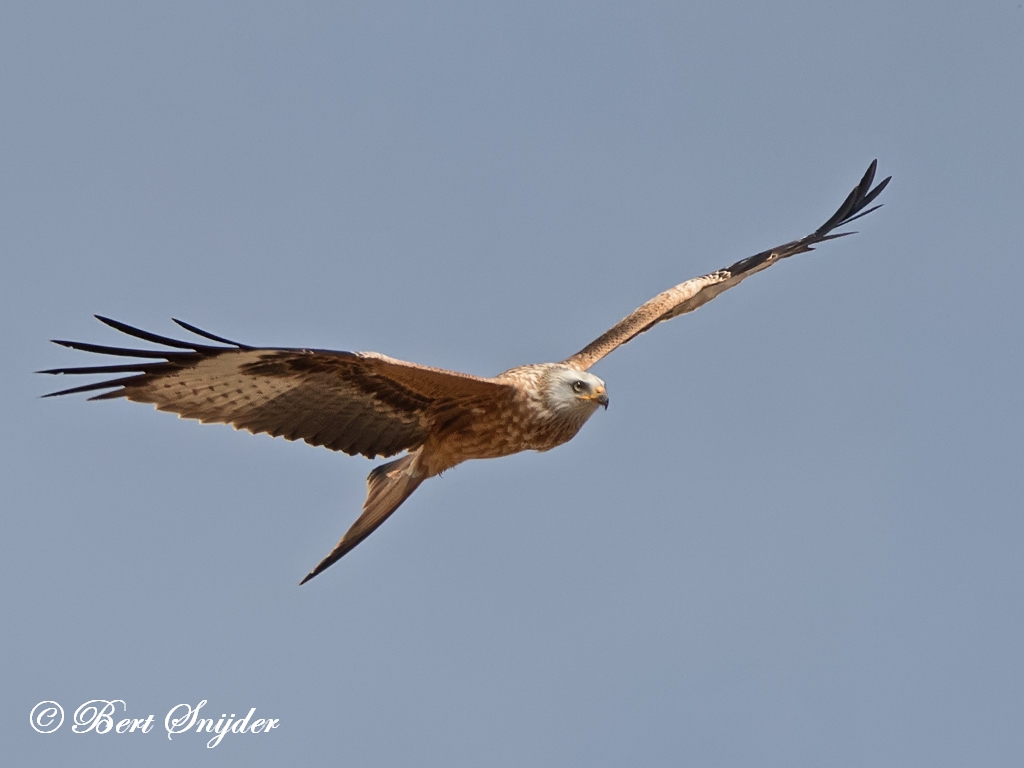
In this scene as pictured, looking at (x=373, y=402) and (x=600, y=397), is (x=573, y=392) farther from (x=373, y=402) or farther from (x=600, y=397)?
(x=373, y=402)

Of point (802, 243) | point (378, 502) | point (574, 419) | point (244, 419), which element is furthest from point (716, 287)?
point (244, 419)

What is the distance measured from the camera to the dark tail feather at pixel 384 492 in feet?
32.9

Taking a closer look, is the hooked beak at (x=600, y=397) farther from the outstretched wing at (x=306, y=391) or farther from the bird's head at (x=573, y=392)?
the outstretched wing at (x=306, y=391)

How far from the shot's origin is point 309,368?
928 centimetres

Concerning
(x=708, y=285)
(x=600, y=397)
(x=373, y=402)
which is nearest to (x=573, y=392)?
(x=600, y=397)

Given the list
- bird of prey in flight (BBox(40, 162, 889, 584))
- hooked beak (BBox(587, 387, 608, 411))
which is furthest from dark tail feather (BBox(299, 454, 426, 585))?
hooked beak (BBox(587, 387, 608, 411))

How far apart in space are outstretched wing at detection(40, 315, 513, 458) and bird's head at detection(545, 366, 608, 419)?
1.10 ft

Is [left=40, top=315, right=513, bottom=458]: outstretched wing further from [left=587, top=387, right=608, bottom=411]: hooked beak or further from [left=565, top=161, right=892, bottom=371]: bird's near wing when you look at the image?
[left=565, top=161, right=892, bottom=371]: bird's near wing

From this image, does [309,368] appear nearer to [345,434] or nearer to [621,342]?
[345,434]

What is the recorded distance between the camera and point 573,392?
988cm

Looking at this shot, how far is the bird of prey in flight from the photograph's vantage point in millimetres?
9023

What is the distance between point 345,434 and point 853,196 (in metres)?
6.15

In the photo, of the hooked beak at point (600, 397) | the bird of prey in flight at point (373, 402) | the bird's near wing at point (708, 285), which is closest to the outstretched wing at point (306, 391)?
the bird of prey in flight at point (373, 402)

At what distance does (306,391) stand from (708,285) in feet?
15.6
